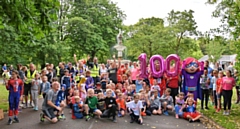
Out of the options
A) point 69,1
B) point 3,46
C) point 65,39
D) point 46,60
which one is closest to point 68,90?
point 3,46

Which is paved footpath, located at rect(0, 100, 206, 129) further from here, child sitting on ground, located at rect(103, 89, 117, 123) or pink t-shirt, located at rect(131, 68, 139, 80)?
pink t-shirt, located at rect(131, 68, 139, 80)

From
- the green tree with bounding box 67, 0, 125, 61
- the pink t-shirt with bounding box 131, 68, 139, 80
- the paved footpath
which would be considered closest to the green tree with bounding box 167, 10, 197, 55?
the green tree with bounding box 67, 0, 125, 61

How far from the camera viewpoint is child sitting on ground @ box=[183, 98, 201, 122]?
9.40 metres

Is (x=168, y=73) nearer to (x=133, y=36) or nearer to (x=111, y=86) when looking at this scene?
(x=111, y=86)

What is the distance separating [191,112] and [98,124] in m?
3.48

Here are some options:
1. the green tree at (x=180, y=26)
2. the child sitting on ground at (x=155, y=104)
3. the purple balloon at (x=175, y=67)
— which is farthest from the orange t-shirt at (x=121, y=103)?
the green tree at (x=180, y=26)

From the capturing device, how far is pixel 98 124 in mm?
8438

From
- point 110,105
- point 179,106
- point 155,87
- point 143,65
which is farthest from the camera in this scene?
point 143,65

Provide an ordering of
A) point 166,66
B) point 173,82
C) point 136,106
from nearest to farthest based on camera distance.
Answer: point 136,106 → point 173,82 → point 166,66

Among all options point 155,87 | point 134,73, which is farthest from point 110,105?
point 134,73

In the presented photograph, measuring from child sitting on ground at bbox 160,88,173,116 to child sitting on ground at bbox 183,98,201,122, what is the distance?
0.93 m

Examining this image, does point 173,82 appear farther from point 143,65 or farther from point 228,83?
point 228,83

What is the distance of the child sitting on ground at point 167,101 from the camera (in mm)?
10570

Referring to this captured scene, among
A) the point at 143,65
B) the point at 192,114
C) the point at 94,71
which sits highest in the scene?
the point at 143,65
